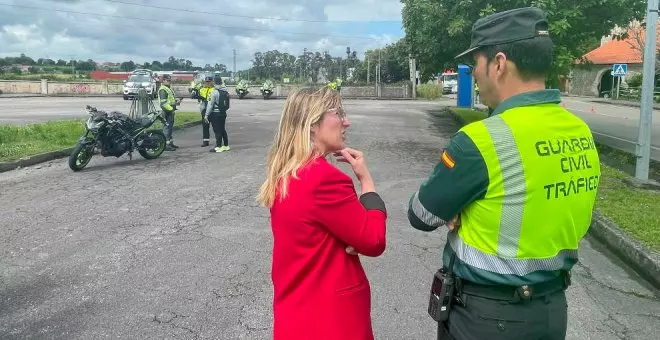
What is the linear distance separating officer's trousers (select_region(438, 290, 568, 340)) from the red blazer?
400mm

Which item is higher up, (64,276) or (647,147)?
(647,147)

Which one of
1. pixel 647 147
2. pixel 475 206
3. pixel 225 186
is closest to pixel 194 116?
pixel 225 186

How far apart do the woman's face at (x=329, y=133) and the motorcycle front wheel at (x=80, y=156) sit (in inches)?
385

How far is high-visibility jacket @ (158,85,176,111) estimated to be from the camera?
14.4 meters

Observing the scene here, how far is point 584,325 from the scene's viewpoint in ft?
14.2

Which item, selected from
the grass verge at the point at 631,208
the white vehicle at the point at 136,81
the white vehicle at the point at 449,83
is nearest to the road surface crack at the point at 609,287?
the grass verge at the point at 631,208

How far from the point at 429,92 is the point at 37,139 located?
39084mm

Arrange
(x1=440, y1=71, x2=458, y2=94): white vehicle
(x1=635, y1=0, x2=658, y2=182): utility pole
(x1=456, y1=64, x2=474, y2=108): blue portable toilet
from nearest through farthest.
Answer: (x1=635, y1=0, x2=658, y2=182): utility pole < (x1=456, y1=64, x2=474, y2=108): blue portable toilet < (x1=440, y1=71, x2=458, y2=94): white vehicle

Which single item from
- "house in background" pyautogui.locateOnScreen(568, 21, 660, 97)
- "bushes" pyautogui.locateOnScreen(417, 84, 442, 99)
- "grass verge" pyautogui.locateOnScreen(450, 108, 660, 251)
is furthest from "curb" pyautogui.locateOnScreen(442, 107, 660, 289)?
"house in background" pyautogui.locateOnScreen(568, 21, 660, 97)

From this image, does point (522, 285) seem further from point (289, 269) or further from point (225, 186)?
point (225, 186)

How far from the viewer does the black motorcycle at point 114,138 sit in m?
11.0

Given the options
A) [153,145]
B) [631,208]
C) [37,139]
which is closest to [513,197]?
[631,208]

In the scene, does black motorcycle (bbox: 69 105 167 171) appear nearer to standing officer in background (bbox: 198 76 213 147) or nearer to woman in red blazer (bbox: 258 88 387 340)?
standing officer in background (bbox: 198 76 213 147)

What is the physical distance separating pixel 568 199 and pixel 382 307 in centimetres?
281
